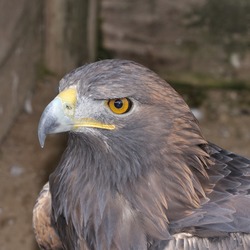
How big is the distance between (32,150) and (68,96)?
9.71 feet

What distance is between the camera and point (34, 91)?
684cm

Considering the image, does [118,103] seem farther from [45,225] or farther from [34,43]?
[34,43]

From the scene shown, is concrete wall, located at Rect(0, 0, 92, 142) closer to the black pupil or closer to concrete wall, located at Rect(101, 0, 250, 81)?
concrete wall, located at Rect(101, 0, 250, 81)

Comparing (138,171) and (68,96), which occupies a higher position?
(68,96)

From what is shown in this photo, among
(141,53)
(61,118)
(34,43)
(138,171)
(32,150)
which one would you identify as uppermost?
(61,118)

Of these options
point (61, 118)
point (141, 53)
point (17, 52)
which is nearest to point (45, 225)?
point (61, 118)

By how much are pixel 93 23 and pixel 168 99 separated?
360 cm

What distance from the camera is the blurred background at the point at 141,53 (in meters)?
6.40

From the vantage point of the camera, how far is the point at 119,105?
337 cm

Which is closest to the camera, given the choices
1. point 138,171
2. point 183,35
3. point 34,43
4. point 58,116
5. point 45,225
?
point 58,116

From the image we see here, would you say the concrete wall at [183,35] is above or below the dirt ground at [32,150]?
above

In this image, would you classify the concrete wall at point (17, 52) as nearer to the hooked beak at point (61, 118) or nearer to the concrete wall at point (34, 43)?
the concrete wall at point (34, 43)

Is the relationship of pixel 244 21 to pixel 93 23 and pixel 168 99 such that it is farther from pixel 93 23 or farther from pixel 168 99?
pixel 168 99

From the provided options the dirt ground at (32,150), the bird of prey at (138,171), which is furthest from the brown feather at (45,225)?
the dirt ground at (32,150)
